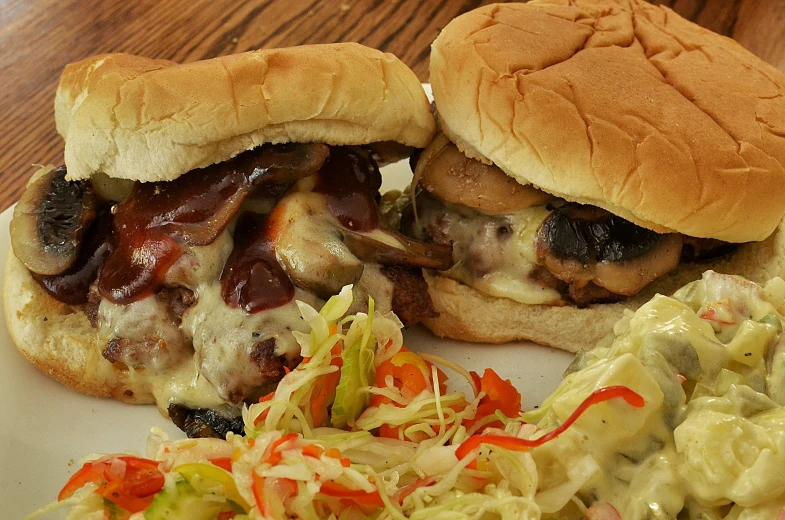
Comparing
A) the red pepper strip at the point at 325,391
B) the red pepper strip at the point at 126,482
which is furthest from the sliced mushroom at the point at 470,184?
the red pepper strip at the point at 126,482

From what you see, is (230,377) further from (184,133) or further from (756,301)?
(756,301)

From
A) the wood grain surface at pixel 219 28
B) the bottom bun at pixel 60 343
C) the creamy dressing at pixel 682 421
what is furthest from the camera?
the wood grain surface at pixel 219 28

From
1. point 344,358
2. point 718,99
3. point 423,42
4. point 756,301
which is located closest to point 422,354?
point 344,358

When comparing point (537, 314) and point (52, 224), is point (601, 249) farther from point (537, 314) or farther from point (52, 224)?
point (52, 224)

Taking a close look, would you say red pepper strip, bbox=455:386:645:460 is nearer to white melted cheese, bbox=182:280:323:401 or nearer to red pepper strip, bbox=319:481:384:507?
red pepper strip, bbox=319:481:384:507

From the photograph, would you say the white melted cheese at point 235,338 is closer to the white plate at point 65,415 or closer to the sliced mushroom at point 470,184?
the white plate at point 65,415

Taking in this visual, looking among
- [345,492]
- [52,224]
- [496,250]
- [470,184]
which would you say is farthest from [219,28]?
[345,492]

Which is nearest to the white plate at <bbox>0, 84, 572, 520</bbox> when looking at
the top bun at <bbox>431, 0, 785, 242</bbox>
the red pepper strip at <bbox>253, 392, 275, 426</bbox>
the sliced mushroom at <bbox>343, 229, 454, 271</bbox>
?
the sliced mushroom at <bbox>343, 229, 454, 271</bbox>
